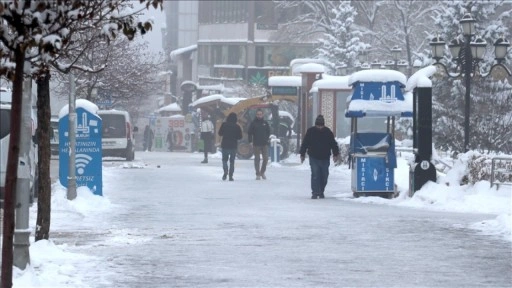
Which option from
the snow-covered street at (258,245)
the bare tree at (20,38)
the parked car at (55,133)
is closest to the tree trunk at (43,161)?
the snow-covered street at (258,245)

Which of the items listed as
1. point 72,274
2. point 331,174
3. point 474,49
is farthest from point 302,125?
point 72,274

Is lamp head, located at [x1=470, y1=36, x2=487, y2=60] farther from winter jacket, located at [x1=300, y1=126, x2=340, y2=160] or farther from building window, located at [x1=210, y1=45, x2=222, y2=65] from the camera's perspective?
building window, located at [x1=210, y1=45, x2=222, y2=65]

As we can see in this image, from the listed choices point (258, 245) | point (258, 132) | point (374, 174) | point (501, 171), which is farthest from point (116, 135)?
point (258, 245)

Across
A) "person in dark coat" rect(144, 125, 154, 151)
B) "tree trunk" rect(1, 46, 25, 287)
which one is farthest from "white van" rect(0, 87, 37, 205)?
"person in dark coat" rect(144, 125, 154, 151)

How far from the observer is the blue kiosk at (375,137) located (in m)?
25.2

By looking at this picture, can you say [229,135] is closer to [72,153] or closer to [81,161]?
[81,161]

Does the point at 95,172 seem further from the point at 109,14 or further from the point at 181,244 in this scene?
the point at 109,14

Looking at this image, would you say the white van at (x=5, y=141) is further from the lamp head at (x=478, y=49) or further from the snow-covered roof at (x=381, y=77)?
the lamp head at (x=478, y=49)

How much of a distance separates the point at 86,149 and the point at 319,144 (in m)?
4.81

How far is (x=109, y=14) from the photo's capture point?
31.7 feet

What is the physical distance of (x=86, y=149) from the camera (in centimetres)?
2320

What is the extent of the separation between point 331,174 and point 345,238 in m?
20.5

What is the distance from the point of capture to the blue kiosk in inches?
991

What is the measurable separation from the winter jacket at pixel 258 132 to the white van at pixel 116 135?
16297 mm
